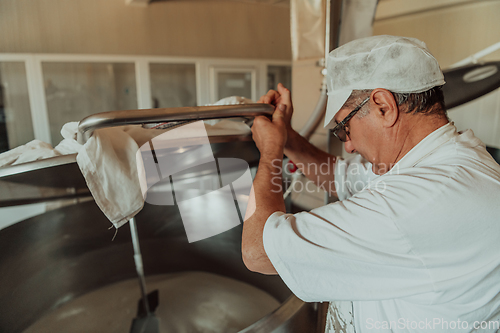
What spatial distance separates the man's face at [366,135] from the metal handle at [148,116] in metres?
0.23

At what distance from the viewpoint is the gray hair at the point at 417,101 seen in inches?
25.0

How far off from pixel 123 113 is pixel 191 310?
33.7 inches

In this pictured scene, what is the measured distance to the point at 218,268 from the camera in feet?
4.62

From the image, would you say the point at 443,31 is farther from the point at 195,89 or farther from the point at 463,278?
the point at 463,278

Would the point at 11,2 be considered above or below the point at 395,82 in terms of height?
above

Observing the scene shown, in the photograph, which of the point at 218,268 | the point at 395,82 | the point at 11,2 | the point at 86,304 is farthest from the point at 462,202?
the point at 11,2

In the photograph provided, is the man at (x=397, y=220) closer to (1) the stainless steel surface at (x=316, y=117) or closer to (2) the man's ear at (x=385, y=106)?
(2) the man's ear at (x=385, y=106)

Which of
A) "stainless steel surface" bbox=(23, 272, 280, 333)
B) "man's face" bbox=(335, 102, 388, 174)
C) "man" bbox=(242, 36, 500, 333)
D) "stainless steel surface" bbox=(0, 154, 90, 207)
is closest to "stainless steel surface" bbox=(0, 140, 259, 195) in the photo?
"stainless steel surface" bbox=(0, 154, 90, 207)

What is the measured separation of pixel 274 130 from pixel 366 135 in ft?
0.67

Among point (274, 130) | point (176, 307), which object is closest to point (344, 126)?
point (274, 130)

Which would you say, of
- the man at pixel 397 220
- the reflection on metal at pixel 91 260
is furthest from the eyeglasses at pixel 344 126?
the reflection on metal at pixel 91 260

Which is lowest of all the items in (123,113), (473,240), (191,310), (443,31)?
(191,310)

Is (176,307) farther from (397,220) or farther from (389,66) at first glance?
(389,66)

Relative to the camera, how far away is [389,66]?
2.03 ft
